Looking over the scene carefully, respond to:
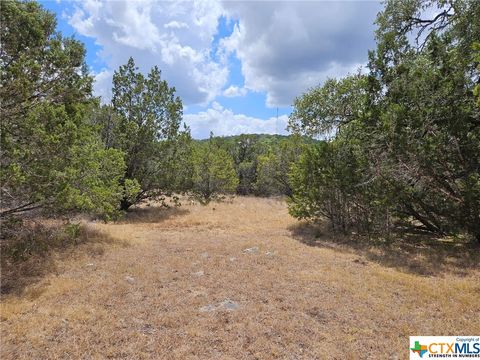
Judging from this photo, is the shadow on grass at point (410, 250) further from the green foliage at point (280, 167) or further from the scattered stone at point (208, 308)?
the green foliage at point (280, 167)

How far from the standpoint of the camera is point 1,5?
7574 mm

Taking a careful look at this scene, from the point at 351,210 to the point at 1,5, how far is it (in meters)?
12.6

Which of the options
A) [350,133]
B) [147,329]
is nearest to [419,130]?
[350,133]

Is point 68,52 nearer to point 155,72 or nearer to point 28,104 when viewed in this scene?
point 28,104

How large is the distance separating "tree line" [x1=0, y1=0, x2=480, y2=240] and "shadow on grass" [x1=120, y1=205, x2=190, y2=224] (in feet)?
7.46

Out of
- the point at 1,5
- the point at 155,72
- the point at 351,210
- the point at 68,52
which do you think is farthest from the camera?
the point at 155,72

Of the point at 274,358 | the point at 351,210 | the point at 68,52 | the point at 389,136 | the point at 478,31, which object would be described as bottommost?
the point at 274,358

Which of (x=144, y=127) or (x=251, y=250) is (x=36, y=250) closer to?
(x=251, y=250)

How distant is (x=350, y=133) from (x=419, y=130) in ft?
9.88

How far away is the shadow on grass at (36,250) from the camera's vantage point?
25.2ft

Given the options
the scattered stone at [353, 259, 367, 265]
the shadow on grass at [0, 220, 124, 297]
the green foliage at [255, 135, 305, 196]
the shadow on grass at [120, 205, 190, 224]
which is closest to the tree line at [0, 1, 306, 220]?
the shadow on grass at [0, 220, 124, 297]

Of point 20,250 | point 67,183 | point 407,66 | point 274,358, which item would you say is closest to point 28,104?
point 67,183

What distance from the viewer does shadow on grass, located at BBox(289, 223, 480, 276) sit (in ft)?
30.1

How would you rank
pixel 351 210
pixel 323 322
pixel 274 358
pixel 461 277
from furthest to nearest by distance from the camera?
pixel 351 210, pixel 461 277, pixel 323 322, pixel 274 358
